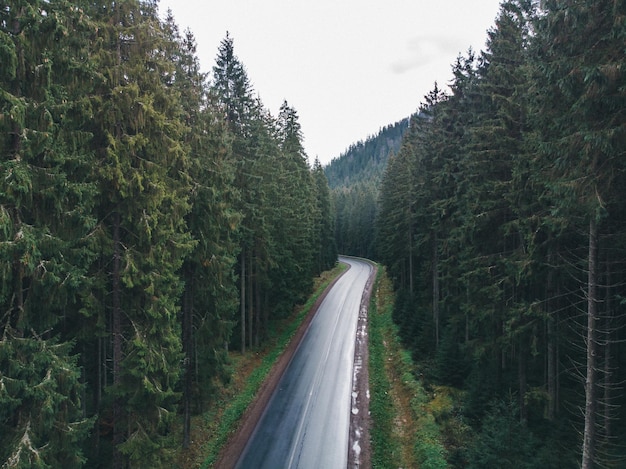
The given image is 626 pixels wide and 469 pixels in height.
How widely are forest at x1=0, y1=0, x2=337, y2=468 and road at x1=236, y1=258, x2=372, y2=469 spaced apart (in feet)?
12.1

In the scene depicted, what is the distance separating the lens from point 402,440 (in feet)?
56.4

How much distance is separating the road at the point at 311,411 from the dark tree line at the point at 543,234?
5.45m

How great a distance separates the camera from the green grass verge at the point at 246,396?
17000 mm

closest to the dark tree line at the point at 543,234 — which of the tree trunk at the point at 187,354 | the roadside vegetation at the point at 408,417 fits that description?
the roadside vegetation at the point at 408,417

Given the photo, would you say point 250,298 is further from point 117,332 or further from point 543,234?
point 543,234

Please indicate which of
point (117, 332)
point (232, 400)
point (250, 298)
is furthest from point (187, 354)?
point (250, 298)

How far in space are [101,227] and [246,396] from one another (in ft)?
48.6

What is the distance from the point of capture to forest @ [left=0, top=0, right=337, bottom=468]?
25.1 ft

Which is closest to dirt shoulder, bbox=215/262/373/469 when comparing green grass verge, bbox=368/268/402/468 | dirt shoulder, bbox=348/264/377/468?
dirt shoulder, bbox=348/264/377/468

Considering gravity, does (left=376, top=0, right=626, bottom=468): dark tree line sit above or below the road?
above

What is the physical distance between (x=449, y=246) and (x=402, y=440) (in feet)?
31.1

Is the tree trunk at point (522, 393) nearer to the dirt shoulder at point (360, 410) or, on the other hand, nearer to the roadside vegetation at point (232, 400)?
the dirt shoulder at point (360, 410)

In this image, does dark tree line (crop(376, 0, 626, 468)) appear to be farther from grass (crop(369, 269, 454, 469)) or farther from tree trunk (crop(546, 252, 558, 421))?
grass (crop(369, 269, 454, 469))

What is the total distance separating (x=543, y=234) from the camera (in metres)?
13.5
